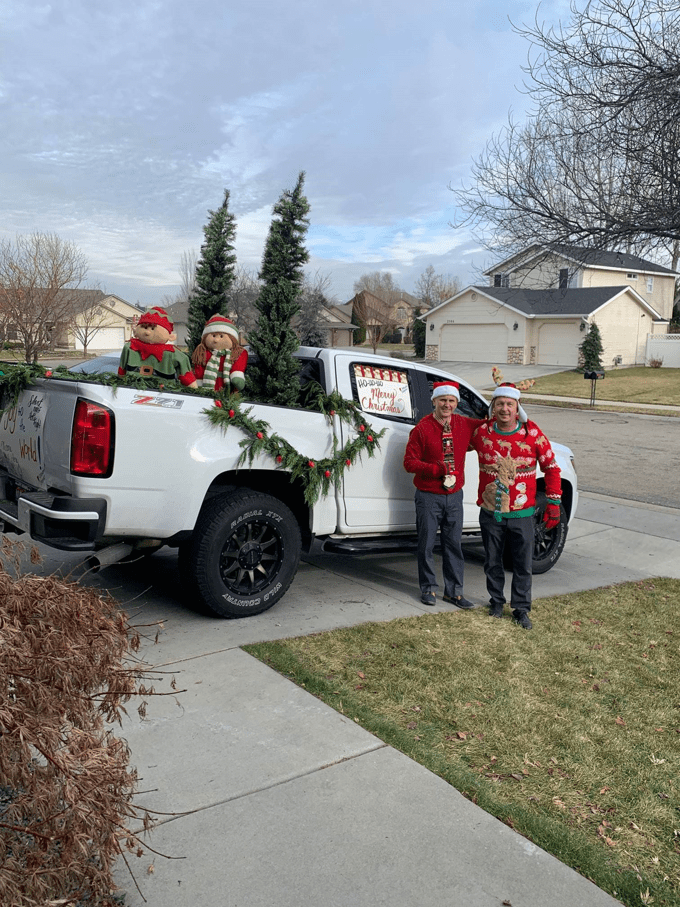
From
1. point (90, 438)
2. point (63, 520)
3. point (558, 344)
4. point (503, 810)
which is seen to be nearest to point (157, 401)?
point (90, 438)

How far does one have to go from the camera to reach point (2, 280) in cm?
2056

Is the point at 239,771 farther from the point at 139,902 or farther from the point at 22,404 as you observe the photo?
the point at 22,404

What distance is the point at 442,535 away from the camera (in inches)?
234

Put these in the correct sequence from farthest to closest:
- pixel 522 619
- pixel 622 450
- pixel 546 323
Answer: pixel 546 323
pixel 622 450
pixel 522 619

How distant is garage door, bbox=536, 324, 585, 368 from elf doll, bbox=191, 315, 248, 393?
36467 mm

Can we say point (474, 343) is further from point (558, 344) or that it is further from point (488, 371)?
point (488, 371)

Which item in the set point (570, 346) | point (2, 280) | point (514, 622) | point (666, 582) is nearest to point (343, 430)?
point (514, 622)

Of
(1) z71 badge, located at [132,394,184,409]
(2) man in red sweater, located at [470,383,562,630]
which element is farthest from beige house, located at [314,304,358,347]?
(1) z71 badge, located at [132,394,184,409]

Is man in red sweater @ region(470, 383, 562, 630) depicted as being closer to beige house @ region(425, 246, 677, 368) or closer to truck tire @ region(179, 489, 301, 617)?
truck tire @ region(179, 489, 301, 617)

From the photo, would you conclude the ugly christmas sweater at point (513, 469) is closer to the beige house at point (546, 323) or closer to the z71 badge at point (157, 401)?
the z71 badge at point (157, 401)

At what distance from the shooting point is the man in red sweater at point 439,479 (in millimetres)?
5711

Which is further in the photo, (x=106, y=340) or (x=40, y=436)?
(x=106, y=340)

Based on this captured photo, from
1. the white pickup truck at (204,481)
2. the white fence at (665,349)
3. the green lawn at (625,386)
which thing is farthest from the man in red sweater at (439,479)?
the white fence at (665,349)

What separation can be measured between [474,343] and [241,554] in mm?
40967
